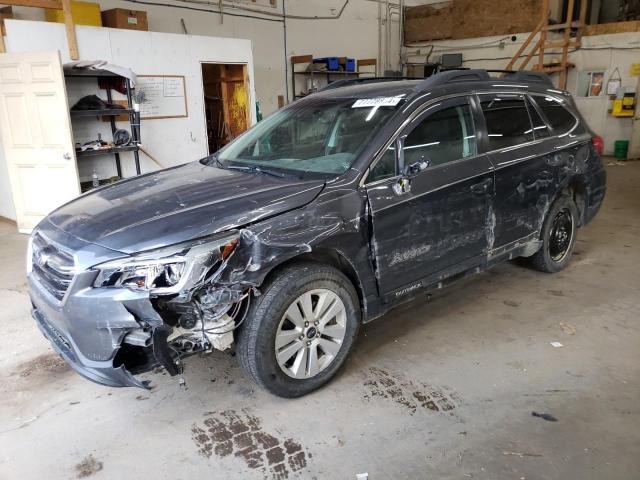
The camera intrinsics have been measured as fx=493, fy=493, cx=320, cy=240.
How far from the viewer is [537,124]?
3.84m

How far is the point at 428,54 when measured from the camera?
1440 cm

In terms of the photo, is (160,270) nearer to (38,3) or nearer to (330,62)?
(38,3)

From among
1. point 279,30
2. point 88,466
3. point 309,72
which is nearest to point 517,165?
point 88,466

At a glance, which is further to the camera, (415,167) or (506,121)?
(506,121)

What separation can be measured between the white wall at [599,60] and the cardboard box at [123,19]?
961 cm

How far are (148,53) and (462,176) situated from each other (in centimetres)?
543

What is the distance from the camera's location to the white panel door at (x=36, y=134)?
5.78 m

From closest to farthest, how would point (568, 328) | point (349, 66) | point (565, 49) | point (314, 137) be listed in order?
point (314, 137)
point (568, 328)
point (565, 49)
point (349, 66)

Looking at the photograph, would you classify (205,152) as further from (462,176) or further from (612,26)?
(612,26)

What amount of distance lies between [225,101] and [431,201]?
656 cm

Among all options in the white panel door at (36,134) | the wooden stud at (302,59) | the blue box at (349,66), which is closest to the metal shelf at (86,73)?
the white panel door at (36,134)

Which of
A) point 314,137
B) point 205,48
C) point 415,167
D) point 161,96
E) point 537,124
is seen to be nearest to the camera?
point 415,167

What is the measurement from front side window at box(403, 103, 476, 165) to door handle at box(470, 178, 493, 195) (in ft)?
0.66

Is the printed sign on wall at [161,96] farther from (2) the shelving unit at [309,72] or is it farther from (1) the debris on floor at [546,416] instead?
(1) the debris on floor at [546,416]
